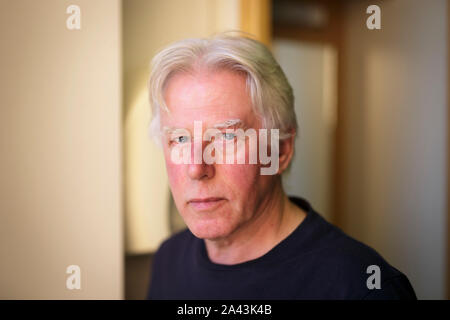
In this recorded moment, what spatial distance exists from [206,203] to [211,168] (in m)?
0.06

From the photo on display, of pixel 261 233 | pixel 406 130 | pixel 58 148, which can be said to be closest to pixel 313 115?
pixel 406 130

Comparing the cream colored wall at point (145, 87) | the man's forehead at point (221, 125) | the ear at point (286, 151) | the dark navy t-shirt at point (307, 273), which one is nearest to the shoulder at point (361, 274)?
the dark navy t-shirt at point (307, 273)

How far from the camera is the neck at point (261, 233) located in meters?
0.69

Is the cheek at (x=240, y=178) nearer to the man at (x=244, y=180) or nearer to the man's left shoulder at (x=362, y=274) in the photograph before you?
the man at (x=244, y=180)

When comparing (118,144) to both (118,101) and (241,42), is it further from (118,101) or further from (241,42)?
(241,42)

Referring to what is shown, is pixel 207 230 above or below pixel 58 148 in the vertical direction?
below

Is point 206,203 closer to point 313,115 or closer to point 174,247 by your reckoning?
point 174,247

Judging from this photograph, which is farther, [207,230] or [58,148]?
[58,148]

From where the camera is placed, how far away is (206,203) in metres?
0.61

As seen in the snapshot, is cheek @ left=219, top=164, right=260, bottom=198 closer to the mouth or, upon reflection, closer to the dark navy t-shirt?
the mouth

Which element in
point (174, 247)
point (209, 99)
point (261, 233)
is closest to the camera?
point (209, 99)

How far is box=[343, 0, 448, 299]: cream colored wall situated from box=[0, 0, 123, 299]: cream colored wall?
49cm

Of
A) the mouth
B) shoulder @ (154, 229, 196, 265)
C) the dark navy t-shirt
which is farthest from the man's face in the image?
shoulder @ (154, 229, 196, 265)

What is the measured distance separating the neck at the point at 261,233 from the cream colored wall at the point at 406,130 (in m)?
0.16
